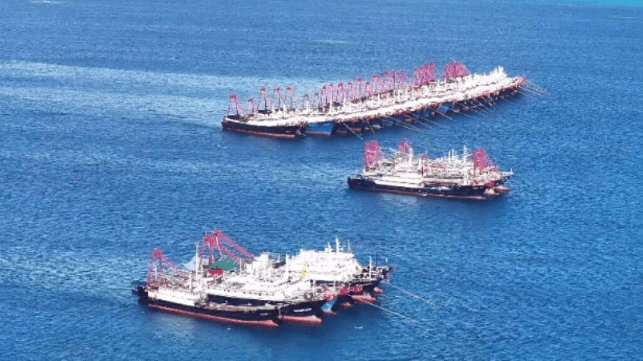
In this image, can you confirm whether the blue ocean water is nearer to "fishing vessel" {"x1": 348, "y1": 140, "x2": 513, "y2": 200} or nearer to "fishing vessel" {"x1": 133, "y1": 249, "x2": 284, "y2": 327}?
"fishing vessel" {"x1": 133, "y1": 249, "x2": 284, "y2": 327}

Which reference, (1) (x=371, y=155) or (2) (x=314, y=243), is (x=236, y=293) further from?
(1) (x=371, y=155)

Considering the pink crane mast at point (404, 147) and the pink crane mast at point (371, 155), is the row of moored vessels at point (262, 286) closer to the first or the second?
the pink crane mast at point (371, 155)

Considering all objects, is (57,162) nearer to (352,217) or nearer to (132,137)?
(132,137)

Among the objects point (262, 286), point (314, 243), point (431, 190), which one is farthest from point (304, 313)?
point (431, 190)

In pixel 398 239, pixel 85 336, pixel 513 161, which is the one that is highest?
pixel 513 161

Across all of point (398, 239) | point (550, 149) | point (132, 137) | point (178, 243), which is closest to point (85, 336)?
point (178, 243)

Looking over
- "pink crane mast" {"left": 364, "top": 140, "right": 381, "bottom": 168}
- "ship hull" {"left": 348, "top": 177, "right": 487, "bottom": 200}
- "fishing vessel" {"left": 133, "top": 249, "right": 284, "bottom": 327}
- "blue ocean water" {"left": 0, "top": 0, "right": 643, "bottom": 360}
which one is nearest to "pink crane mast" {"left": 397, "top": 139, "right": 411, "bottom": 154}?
"pink crane mast" {"left": 364, "top": 140, "right": 381, "bottom": 168}
